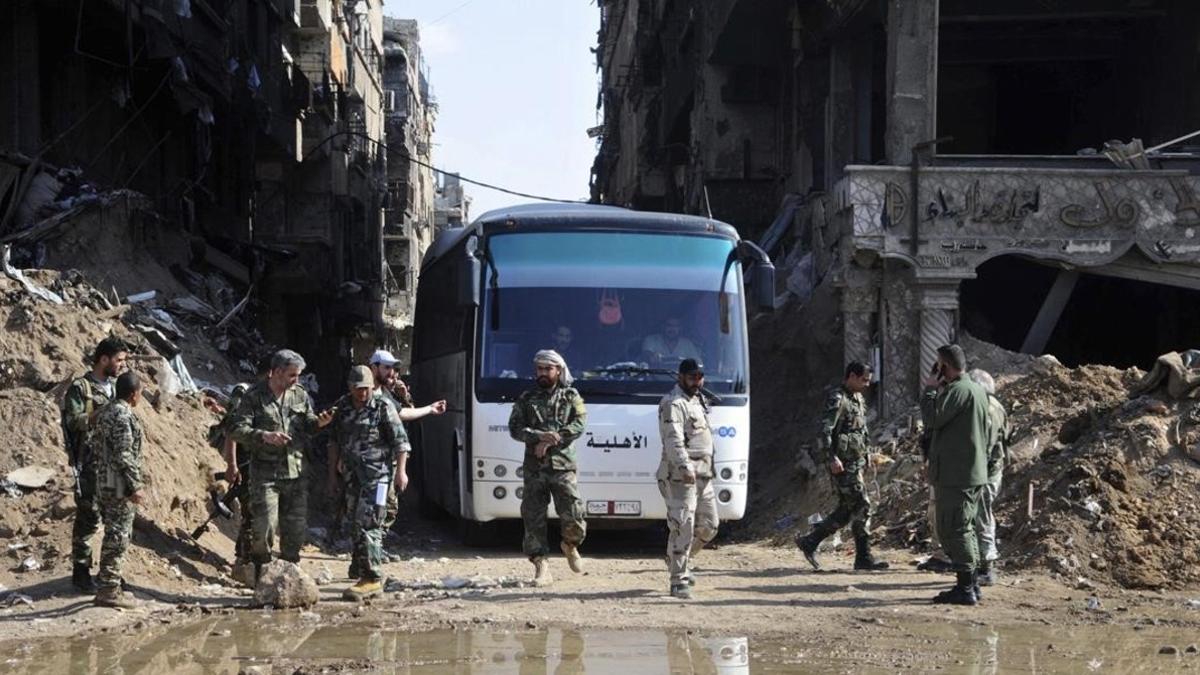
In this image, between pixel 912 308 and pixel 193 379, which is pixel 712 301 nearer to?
pixel 912 308

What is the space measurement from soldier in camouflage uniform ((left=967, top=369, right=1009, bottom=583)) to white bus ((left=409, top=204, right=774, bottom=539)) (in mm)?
3142

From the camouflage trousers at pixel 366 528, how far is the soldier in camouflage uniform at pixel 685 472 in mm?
2108

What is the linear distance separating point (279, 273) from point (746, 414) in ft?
69.5

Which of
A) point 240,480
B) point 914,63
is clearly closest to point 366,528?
point 240,480

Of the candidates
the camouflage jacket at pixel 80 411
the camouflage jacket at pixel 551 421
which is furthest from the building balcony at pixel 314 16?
the camouflage jacket at pixel 80 411

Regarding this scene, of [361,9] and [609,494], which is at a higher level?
[361,9]

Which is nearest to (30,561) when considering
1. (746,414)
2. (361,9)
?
(746,414)

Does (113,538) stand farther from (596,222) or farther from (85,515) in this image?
(596,222)

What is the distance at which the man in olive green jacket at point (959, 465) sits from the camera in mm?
11117

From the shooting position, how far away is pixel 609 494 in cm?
1469

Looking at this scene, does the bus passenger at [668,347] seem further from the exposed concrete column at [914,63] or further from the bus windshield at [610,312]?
the exposed concrete column at [914,63]

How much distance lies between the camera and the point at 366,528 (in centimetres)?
1162

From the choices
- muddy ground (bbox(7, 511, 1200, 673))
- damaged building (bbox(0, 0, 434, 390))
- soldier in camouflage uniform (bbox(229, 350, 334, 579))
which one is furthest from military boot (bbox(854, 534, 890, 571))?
damaged building (bbox(0, 0, 434, 390))

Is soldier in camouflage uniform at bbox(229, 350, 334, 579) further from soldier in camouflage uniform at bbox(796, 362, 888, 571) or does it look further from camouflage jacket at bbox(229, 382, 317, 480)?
soldier in camouflage uniform at bbox(796, 362, 888, 571)
